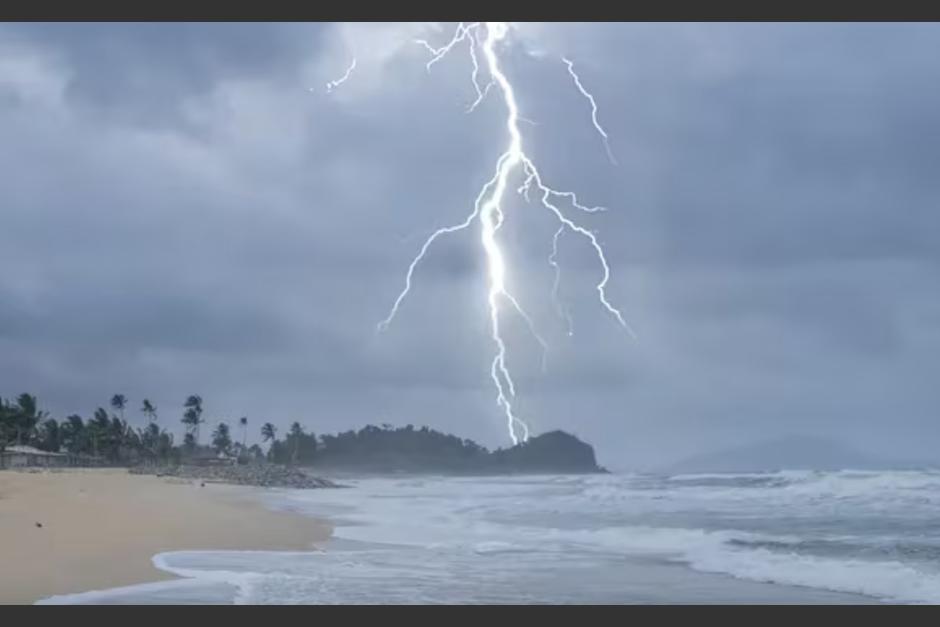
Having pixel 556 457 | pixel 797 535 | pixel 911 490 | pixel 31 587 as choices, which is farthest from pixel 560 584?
pixel 556 457

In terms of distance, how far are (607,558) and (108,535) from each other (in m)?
8.05

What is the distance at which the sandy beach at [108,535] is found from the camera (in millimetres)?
11797

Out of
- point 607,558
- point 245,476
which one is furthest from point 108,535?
point 245,476

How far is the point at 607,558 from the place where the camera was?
16.4 meters

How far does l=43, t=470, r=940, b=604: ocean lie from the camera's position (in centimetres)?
1188

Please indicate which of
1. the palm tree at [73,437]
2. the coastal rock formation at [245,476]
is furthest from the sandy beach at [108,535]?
the palm tree at [73,437]

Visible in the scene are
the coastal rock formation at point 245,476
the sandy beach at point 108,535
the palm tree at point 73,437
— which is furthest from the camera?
the palm tree at point 73,437

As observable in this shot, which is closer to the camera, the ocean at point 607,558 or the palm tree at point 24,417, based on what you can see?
the ocean at point 607,558

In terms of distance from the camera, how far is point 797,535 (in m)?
19.4

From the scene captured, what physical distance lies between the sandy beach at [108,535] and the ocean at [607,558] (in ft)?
1.86

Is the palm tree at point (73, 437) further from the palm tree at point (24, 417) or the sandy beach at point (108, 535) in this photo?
the sandy beach at point (108, 535)

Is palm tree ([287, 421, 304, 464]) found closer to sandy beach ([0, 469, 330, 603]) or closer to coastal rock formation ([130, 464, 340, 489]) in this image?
coastal rock formation ([130, 464, 340, 489])

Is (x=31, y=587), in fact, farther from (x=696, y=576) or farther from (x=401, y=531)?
(x=401, y=531)

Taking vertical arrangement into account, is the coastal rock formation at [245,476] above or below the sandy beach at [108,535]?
above
